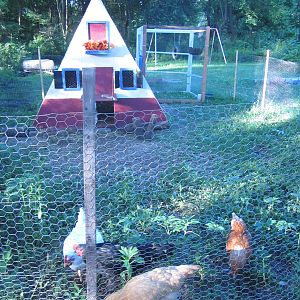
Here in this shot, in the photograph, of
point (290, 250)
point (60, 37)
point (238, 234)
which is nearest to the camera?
point (238, 234)

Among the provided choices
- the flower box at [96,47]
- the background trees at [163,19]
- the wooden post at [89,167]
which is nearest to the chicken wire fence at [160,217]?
the wooden post at [89,167]

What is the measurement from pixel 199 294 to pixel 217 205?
3.86 feet

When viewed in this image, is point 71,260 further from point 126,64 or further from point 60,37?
point 60,37

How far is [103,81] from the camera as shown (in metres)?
6.71

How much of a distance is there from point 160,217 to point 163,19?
2192cm

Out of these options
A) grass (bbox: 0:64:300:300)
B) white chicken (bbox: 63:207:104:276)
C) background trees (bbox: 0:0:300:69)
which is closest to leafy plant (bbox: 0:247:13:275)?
grass (bbox: 0:64:300:300)

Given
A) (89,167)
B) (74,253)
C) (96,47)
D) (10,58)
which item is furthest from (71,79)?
(10,58)

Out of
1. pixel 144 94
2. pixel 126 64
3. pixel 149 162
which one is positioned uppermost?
pixel 126 64

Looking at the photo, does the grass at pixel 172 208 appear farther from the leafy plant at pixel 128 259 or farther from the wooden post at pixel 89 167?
the wooden post at pixel 89 167

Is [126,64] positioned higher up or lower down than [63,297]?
higher up

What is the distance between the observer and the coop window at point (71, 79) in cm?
699

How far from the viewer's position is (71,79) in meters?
7.09

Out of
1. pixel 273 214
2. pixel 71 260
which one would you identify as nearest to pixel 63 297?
pixel 71 260

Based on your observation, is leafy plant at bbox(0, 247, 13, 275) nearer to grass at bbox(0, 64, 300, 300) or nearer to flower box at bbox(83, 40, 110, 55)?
grass at bbox(0, 64, 300, 300)
